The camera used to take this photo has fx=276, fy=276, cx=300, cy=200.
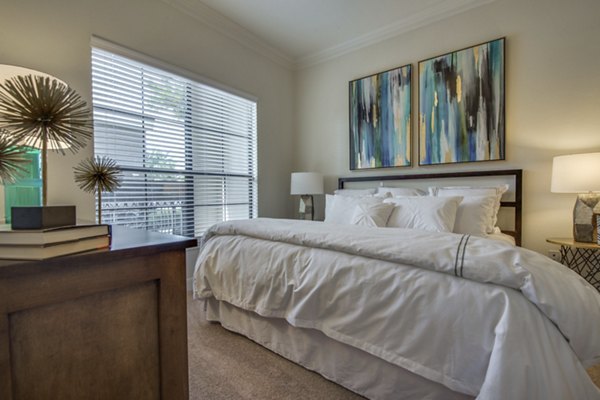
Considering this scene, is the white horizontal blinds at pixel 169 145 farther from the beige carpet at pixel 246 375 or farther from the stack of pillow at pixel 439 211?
the stack of pillow at pixel 439 211

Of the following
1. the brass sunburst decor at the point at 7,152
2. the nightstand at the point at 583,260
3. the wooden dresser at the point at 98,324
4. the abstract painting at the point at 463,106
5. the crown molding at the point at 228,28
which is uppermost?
the crown molding at the point at 228,28

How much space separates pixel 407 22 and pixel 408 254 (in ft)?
9.93

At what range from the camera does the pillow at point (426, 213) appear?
2.26 meters

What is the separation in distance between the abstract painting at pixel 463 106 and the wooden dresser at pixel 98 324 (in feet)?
9.61

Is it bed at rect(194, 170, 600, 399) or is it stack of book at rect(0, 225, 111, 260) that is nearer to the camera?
stack of book at rect(0, 225, 111, 260)

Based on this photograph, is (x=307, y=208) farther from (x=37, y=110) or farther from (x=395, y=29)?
(x=37, y=110)

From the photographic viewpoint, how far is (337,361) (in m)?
1.41

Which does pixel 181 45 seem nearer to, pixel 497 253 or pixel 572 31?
pixel 497 253

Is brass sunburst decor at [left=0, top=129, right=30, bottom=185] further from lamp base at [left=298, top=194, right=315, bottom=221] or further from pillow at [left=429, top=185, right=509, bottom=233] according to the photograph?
lamp base at [left=298, top=194, right=315, bottom=221]

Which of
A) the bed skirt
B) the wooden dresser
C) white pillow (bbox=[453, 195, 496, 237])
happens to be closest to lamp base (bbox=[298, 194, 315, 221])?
white pillow (bbox=[453, 195, 496, 237])

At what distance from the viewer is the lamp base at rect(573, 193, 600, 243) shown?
2170 mm

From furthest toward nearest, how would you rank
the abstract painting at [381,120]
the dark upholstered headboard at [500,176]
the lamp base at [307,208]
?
the lamp base at [307,208]
the abstract painting at [381,120]
the dark upholstered headboard at [500,176]

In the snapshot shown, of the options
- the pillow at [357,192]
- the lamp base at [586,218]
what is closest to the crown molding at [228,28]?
the pillow at [357,192]

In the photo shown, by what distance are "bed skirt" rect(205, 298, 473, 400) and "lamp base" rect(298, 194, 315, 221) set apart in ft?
6.30
